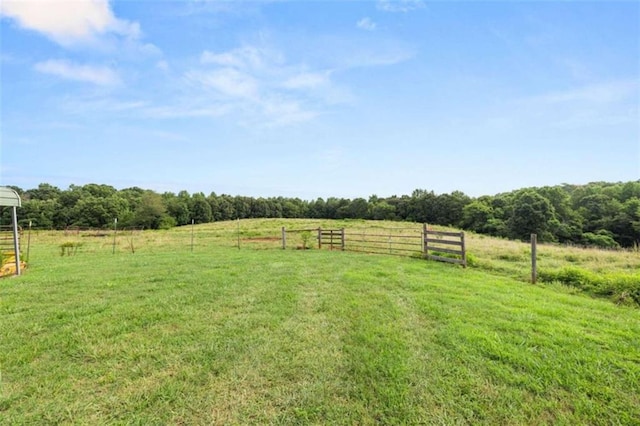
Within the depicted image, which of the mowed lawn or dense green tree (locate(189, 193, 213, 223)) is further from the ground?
dense green tree (locate(189, 193, 213, 223))

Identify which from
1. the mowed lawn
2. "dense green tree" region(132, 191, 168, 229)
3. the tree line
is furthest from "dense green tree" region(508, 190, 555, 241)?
"dense green tree" region(132, 191, 168, 229)

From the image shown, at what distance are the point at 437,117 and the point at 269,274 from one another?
45.3 ft

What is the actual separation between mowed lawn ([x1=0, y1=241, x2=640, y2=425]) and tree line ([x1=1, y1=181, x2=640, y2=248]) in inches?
769

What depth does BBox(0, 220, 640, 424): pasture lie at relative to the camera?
2.42m

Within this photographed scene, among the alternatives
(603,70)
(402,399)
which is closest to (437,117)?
(603,70)

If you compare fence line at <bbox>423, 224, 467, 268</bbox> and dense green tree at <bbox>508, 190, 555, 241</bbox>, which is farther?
dense green tree at <bbox>508, 190, 555, 241</bbox>

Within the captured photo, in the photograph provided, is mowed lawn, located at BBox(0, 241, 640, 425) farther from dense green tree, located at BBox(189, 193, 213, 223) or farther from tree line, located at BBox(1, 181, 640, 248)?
dense green tree, located at BBox(189, 193, 213, 223)

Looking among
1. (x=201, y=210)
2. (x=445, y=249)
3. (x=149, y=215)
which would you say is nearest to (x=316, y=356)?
(x=445, y=249)

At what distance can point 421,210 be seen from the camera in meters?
62.5

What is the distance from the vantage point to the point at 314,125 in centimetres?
1933

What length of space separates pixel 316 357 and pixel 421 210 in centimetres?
6367

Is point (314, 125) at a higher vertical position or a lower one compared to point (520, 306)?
higher

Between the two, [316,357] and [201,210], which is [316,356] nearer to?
[316,357]

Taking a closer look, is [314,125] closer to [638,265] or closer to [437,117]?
[437,117]
